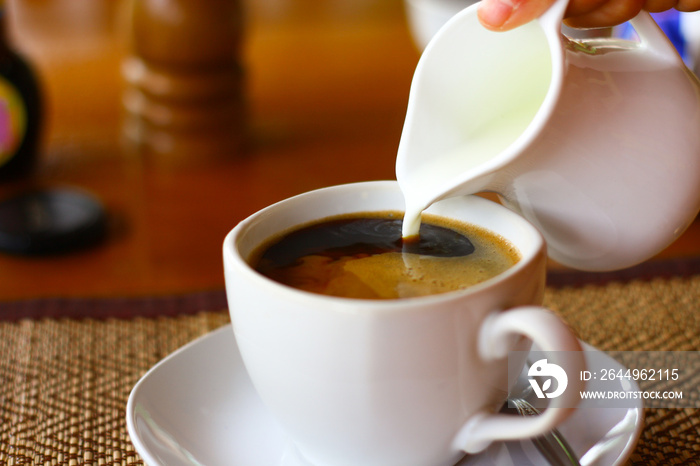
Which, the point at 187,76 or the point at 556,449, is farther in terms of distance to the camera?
the point at 187,76

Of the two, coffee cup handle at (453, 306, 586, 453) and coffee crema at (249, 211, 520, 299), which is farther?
coffee crema at (249, 211, 520, 299)

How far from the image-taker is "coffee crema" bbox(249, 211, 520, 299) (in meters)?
0.61

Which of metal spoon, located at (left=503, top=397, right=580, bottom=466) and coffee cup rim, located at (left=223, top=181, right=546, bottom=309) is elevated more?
coffee cup rim, located at (left=223, top=181, right=546, bottom=309)

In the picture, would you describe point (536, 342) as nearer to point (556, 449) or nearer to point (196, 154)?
point (556, 449)

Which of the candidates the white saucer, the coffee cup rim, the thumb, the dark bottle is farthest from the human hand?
the dark bottle

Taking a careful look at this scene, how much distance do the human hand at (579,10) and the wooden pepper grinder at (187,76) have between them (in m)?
0.76

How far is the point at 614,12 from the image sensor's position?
686 mm

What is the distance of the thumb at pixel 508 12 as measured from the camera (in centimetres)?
57

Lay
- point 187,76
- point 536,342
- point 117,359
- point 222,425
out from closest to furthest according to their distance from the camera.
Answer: point 536,342, point 222,425, point 117,359, point 187,76

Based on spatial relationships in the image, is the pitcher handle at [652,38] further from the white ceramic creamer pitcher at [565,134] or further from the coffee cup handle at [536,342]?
the coffee cup handle at [536,342]

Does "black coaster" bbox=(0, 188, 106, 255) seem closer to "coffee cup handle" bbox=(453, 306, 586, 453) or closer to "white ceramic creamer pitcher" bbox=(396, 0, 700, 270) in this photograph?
"white ceramic creamer pitcher" bbox=(396, 0, 700, 270)

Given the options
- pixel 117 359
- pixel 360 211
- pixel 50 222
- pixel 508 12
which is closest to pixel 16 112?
pixel 50 222

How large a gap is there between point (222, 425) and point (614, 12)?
51 centimetres

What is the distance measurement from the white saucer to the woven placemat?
6cm
